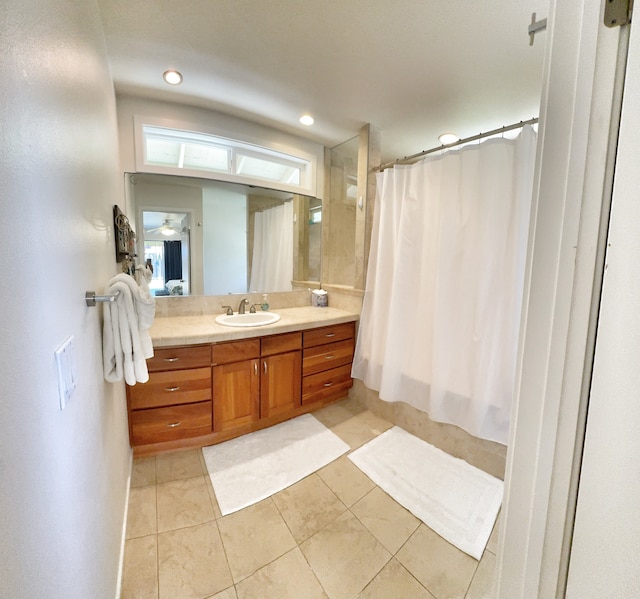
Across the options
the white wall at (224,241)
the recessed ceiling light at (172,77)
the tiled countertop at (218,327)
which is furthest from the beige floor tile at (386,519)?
the recessed ceiling light at (172,77)

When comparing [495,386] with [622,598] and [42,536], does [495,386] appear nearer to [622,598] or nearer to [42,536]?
[622,598]

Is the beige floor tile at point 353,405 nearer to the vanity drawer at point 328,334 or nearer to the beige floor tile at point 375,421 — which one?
the beige floor tile at point 375,421

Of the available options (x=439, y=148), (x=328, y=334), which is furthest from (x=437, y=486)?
(x=439, y=148)

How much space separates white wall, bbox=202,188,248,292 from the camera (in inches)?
89.1

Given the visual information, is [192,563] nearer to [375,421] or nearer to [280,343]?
[280,343]

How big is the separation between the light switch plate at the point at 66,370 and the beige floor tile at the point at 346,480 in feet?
4.88

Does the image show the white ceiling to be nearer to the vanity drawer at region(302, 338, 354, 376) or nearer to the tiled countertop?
the tiled countertop

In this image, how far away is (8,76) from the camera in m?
0.42

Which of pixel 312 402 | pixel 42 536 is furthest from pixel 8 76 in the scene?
pixel 312 402

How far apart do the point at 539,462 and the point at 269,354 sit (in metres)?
1.72

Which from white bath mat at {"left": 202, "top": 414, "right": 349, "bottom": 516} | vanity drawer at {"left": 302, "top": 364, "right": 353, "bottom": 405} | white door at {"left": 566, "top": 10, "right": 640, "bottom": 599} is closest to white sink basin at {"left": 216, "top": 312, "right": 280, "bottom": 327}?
vanity drawer at {"left": 302, "top": 364, "right": 353, "bottom": 405}

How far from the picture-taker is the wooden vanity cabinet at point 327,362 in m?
2.23

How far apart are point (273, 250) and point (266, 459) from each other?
70.6 inches

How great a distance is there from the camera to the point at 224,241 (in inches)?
92.1
